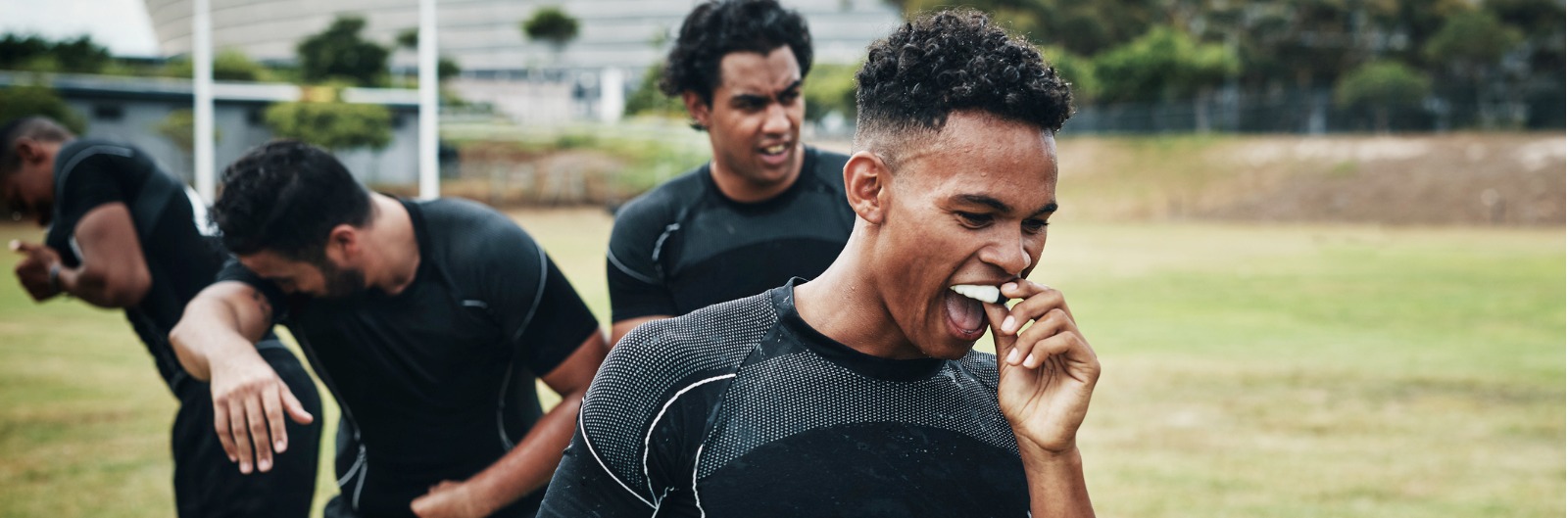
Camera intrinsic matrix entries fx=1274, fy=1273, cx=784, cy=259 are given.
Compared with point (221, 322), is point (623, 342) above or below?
above

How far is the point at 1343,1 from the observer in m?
63.5

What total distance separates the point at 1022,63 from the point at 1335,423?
31.5 ft

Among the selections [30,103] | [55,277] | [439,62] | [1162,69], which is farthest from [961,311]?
[439,62]

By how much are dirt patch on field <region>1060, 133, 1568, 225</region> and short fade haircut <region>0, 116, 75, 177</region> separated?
46.7m

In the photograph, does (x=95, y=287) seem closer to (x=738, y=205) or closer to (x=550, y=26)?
(x=738, y=205)

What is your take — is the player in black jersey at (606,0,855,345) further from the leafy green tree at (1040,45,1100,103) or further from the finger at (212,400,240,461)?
the leafy green tree at (1040,45,1100,103)

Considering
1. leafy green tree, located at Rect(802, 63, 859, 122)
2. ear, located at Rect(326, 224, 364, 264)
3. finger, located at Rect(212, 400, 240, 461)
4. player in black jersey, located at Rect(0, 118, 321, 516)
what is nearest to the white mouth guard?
finger, located at Rect(212, 400, 240, 461)

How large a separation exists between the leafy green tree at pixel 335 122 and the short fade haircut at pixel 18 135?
47.1 meters

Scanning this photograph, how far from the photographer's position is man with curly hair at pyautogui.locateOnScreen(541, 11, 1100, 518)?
7.98ft

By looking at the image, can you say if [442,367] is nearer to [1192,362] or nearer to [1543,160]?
[1192,362]

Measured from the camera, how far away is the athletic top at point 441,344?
4473mm

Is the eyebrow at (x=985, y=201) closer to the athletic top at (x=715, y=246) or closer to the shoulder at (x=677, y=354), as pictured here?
the shoulder at (x=677, y=354)

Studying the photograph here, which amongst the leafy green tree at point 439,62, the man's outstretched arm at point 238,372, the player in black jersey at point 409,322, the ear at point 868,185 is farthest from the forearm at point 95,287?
the leafy green tree at point 439,62

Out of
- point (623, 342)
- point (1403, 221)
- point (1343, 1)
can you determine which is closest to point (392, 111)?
point (1403, 221)
